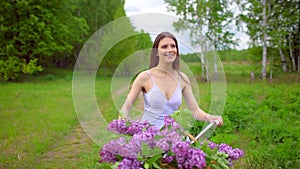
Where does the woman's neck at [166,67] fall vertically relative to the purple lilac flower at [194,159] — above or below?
above

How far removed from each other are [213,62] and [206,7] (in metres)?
15.3

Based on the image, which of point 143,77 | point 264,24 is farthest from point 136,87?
point 264,24

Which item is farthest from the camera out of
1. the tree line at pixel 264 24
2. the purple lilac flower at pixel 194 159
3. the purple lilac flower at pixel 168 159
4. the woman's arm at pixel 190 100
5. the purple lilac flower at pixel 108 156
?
the tree line at pixel 264 24

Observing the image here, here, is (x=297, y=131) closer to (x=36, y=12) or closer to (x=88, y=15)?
(x=36, y=12)

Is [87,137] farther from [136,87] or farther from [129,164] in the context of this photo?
[129,164]

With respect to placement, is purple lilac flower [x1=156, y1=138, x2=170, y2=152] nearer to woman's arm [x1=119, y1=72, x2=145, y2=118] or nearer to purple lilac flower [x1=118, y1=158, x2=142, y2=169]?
purple lilac flower [x1=118, y1=158, x2=142, y2=169]

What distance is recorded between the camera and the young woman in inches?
82.7

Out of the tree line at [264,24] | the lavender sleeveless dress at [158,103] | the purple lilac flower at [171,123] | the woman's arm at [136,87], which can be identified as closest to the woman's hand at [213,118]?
the lavender sleeveless dress at [158,103]

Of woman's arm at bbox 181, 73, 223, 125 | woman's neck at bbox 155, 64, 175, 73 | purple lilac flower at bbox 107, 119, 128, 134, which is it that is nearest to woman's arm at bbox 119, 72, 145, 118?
woman's neck at bbox 155, 64, 175, 73

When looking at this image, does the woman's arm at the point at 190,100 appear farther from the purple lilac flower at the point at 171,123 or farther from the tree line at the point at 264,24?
the tree line at the point at 264,24

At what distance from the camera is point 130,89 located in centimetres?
225

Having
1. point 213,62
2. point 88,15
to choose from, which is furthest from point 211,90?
point 88,15

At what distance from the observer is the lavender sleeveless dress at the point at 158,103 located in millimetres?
2129

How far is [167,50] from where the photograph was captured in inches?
78.4
